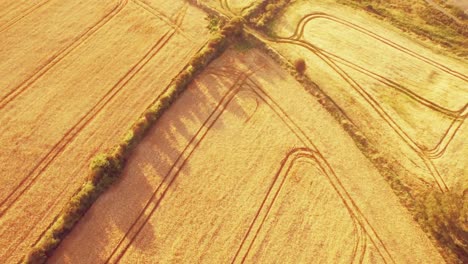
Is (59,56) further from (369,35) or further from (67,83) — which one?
(369,35)

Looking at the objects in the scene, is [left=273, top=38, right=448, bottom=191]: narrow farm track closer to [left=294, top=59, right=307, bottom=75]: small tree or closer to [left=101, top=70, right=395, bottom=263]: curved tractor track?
[left=294, top=59, right=307, bottom=75]: small tree

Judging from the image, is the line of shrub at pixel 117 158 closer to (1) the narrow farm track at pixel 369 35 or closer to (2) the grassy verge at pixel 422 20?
(1) the narrow farm track at pixel 369 35

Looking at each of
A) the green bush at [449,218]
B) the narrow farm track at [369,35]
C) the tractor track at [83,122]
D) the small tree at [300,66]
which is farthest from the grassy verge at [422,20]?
the tractor track at [83,122]

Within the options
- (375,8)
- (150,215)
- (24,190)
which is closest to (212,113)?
(150,215)

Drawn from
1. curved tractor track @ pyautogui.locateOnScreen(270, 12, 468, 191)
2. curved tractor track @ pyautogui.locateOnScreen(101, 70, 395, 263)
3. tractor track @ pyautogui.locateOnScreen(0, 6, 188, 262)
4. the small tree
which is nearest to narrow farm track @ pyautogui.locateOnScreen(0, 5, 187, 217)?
tractor track @ pyautogui.locateOnScreen(0, 6, 188, 262)

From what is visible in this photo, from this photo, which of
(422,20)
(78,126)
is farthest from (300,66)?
(78,126)

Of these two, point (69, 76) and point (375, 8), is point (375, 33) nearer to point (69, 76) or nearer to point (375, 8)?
point (375, 8)
